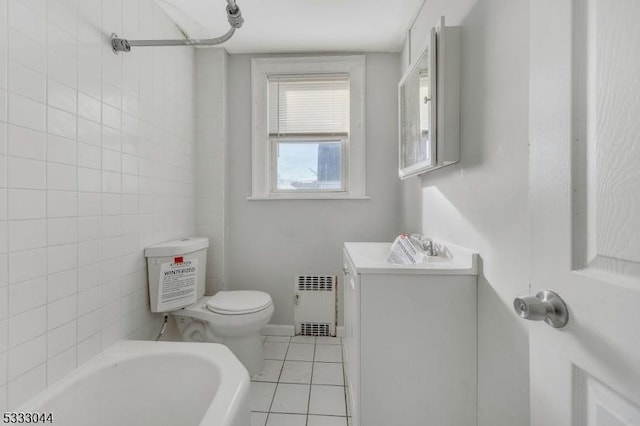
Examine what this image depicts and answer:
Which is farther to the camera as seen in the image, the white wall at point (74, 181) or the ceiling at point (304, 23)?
Answer: the ceiling at point (304, 23)

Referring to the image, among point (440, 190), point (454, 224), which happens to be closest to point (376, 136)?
point (440, 190)

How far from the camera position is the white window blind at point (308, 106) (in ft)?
7.55

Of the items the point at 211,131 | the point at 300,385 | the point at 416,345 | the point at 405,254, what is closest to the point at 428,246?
the point at 405,254

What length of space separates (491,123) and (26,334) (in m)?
1.76

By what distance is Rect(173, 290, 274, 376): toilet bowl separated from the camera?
1.67m

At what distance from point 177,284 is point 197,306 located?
203mm

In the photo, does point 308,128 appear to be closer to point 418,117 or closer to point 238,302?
point 418,117

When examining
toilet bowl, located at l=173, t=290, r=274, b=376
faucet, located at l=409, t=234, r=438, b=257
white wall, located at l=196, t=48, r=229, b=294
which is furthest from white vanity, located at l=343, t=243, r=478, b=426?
white wall, located at l=196, t=48, r=229, b=294

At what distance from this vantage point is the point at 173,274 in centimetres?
165

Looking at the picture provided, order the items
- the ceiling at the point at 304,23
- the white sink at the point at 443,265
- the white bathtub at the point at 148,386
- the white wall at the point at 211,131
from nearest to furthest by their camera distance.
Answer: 1. the white bathtub at the point at 148,386
2. the white sink at the point at 443,265
3. the ceiling at the point at 304,23
4. the white wall at the point at 211,131

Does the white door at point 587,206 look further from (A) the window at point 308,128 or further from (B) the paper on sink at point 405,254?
(A) the window at point 308,128

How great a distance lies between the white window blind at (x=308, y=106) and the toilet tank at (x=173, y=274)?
117 centimetres

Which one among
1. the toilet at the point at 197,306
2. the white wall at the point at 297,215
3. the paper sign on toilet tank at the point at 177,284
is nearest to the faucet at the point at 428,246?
the white wall at the point at 297,215

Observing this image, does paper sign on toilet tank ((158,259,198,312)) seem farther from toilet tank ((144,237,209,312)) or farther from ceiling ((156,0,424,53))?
ceiling ((156,0,424,53))
